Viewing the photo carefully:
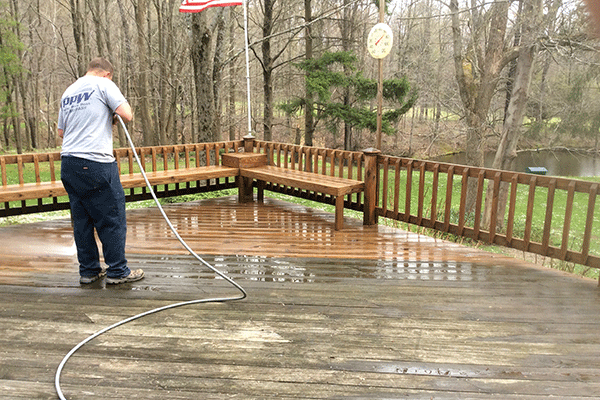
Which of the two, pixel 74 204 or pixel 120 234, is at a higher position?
pixel 74 204

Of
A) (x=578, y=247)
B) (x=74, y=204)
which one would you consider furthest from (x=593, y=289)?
(x=578, y=247)

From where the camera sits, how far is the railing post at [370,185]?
5949 mm

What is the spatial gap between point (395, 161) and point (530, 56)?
7.57 metres

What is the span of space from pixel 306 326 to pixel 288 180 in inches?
134

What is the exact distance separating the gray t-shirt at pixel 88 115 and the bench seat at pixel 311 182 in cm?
288

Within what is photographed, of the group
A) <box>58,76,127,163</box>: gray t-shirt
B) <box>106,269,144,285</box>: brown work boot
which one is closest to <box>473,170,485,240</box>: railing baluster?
<box>106,269,144,285</box>: brown work boot

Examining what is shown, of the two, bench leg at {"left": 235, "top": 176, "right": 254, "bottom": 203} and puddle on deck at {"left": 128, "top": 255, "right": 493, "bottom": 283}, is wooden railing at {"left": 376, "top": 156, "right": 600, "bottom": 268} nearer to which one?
puddle on deck at {"left": 128, "top": 255, "right": 493, "bottom": 283}

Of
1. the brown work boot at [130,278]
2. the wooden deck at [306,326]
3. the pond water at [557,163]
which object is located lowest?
the pond water at [557,163]

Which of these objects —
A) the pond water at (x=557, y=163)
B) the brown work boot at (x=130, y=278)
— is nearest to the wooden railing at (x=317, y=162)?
the brown work boot at (x=130, y=278)

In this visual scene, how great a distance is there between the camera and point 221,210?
7039 millimetres

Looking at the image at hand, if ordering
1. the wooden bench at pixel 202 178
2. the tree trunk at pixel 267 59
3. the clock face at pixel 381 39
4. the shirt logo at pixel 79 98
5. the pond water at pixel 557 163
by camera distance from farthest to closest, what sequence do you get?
the pond water at pixel 557 163 < the tree trunk at pixel 267 59 < the clock face at pixel 381 39 < the wooden bench at pixel 202 178 < the shirt logo at pixel 79 98

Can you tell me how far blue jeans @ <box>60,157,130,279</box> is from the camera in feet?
11.8

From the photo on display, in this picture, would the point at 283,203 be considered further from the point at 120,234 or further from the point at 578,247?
the point at 578,247

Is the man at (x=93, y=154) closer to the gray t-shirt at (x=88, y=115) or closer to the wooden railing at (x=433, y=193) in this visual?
the gray t-shirt at (x=88, y=115)
